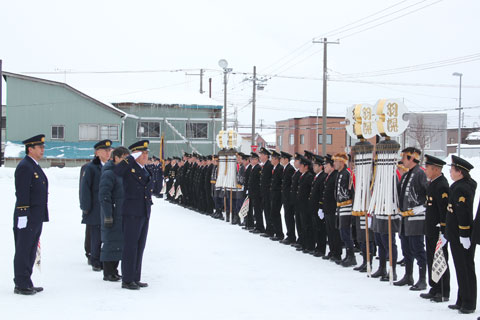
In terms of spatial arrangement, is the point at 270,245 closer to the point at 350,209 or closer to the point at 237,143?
the point at 350,209

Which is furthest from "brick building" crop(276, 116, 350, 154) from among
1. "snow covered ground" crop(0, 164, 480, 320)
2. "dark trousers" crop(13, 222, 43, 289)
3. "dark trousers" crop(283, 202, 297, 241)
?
"dark trousers" crop(13, 222, 43, 289)

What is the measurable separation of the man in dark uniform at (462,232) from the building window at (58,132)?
3604 centimetres

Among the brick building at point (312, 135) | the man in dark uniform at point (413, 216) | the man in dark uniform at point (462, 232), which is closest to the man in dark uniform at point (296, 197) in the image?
the man in dark uniform at point (413, 216)

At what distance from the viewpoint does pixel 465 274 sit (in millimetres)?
6516

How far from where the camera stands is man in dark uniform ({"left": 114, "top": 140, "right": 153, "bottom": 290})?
24.6 ft

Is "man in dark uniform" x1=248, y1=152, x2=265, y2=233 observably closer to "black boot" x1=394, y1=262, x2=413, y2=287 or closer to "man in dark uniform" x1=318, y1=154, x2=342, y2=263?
"man in dark uniform" x1=318, y1=154, x2=342, y2=263

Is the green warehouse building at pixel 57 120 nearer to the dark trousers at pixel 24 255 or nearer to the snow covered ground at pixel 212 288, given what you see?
the snow covered ground at pixel 212 288

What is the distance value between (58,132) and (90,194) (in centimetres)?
3242

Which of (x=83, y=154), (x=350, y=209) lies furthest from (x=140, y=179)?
(x=83, y=154)

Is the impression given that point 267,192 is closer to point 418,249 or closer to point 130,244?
point 418,249

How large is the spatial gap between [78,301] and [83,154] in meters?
33.8

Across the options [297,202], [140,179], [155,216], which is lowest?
[155,216]

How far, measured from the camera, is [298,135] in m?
63.1

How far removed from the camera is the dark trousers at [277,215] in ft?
42.1
